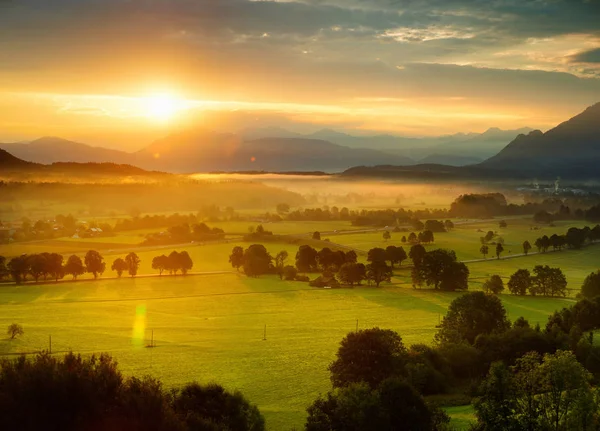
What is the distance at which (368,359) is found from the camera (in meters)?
43.0

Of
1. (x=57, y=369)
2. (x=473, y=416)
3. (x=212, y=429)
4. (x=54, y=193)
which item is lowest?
(x=473, y=416)

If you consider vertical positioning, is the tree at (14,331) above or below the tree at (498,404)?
below

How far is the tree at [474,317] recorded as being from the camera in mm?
56562

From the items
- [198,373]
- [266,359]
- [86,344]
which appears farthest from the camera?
[86,344]

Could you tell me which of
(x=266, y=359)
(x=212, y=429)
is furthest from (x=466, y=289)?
(x=212, y=429)

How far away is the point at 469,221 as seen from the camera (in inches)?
6560

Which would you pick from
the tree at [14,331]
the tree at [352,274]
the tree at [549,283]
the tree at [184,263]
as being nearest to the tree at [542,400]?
the tree at [14,331]

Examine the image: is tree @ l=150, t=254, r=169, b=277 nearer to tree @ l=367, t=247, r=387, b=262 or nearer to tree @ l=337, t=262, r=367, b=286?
tree @ l=337, t=262, r=367, b=286

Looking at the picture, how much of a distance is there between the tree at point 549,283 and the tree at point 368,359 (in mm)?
44436

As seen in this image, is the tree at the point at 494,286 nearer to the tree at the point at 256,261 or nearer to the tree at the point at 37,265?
the tree at the point at 256,261

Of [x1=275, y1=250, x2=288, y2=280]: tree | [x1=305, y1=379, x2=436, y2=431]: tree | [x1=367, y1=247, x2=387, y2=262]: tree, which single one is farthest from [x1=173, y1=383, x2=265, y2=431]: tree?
[x1=275, y1=250, x2=288, y2=280]: tree

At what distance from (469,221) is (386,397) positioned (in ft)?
464

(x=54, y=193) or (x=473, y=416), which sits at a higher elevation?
(x=54, y=193)

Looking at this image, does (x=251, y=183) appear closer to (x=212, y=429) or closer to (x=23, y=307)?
(x=23, y=307)
